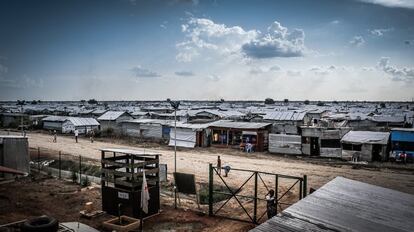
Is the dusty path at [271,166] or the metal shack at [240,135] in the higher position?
the metal shack at [240,135]

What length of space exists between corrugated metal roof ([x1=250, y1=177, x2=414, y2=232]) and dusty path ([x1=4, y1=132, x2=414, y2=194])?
12.7 metres

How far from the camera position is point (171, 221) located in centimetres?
1455

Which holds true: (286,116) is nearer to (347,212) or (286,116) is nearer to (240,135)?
(240,135)

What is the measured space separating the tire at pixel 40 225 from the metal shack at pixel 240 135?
31.4m

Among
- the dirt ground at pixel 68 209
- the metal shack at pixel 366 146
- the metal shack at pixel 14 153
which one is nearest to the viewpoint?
the dirt ground at pixel 68 209

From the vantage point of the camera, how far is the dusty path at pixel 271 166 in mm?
25203

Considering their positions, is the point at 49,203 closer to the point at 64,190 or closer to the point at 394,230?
the point at 64,190

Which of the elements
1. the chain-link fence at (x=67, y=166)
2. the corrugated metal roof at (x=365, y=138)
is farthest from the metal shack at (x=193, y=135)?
the corrugated metal roof at (x=365, y=138)

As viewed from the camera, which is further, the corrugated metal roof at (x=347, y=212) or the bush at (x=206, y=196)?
the bush at (x=206, y=196)

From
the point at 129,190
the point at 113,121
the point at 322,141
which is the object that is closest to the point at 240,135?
the point at 322,141

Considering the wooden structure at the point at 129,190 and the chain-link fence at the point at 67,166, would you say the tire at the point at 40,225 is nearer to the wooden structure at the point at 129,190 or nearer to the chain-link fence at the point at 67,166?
the wooden structure at the point at 129,190

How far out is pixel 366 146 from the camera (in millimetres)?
33469

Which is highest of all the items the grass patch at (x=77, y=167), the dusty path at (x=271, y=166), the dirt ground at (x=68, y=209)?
the dirt ground at (x=68, y=209)

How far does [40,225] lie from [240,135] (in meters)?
33.4
